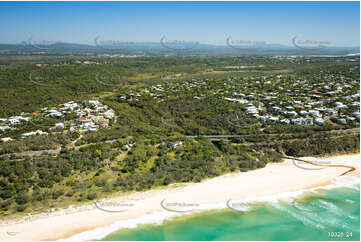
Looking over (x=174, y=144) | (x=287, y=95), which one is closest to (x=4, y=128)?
(x=174, y=144)

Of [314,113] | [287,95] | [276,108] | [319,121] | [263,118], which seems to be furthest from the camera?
[287,95]

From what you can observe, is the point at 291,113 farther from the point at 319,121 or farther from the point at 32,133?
the point at 32,133

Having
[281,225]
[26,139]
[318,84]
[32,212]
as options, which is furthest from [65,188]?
[318,84]

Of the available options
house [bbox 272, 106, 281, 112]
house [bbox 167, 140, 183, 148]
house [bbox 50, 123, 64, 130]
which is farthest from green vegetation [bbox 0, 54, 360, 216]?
house [bbox 50, 123, 64, 130]

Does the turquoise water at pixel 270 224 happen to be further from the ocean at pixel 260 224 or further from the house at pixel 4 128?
the house at pixel 4 128

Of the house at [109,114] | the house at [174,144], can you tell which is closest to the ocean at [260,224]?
the house at [174,144]

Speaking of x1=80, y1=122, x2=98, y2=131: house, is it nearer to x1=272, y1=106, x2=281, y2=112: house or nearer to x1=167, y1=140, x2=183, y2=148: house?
x1=167, y1=140, x2=183, y2=148: house
